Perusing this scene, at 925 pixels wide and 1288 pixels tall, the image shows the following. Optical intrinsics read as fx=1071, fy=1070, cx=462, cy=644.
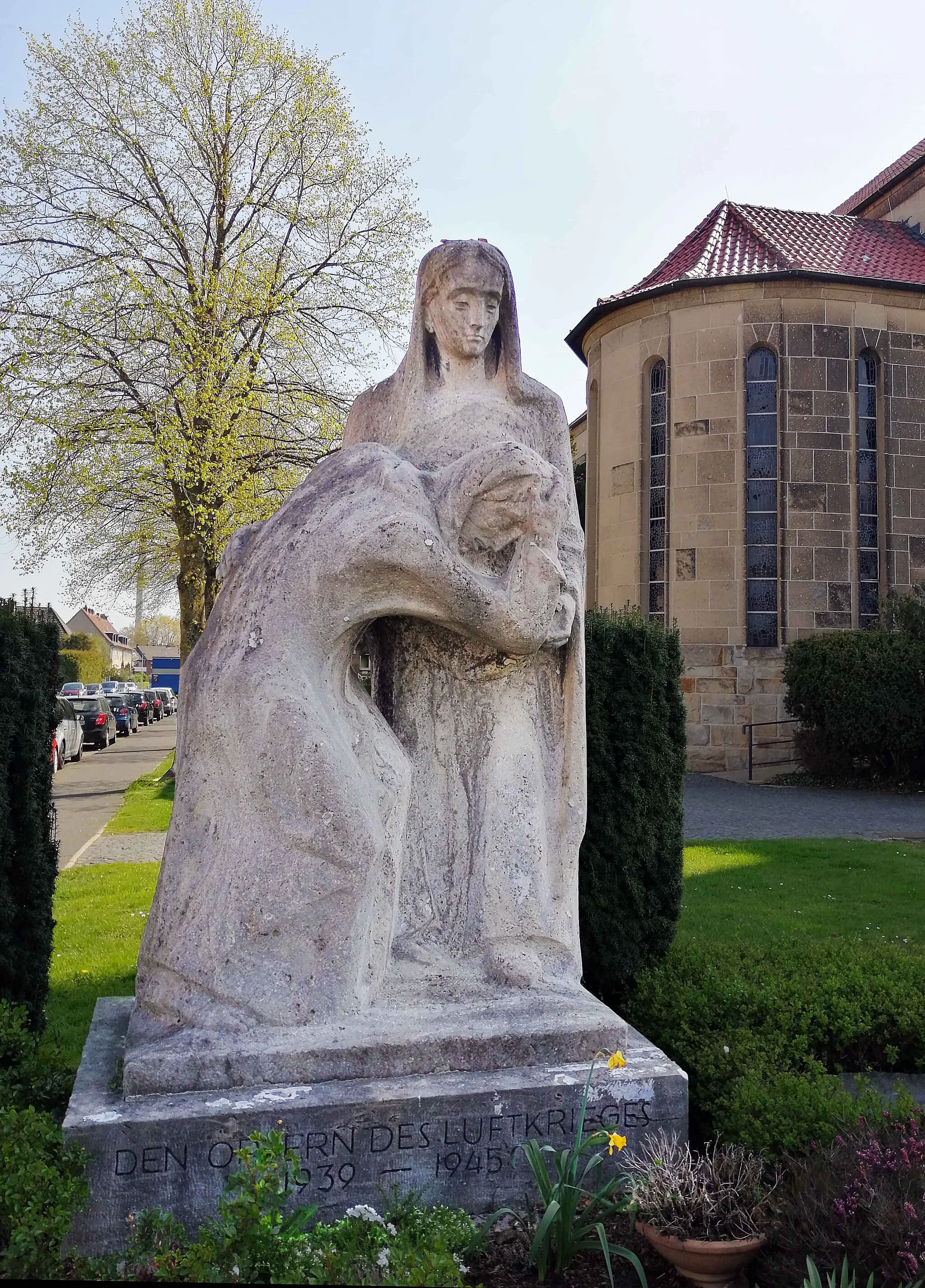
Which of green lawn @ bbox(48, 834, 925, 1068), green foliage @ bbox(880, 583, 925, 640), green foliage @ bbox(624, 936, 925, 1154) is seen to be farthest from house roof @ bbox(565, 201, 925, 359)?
green foliage @ bbox(624, 936, 925, 1154)

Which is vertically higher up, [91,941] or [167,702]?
[167,702]

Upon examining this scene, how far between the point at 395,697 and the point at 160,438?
13.1m

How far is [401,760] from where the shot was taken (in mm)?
2918

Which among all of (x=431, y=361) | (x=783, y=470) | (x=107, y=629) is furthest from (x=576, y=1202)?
(x=107, y=629)

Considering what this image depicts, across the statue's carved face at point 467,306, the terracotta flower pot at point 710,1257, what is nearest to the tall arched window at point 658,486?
the statue's carved face at point 467,306

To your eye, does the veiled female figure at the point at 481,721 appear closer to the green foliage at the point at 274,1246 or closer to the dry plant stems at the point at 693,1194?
the dry plant stems at the point at 693,1194

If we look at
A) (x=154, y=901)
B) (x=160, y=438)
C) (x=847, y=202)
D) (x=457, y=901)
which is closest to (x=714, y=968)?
(x=457, y=901)

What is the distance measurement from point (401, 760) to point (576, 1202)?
115 centimetres

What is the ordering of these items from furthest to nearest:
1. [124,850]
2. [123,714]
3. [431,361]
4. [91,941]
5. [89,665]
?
[89,665], [123,714], [124,850], [91,941], [431,361]

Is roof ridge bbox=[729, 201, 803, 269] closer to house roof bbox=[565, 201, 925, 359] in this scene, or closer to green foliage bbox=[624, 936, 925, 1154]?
house roof bbox=[565, 201, 925, 359]

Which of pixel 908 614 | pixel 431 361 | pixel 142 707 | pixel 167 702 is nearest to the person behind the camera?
pixel 431 361

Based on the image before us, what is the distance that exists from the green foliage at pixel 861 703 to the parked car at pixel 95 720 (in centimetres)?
1842

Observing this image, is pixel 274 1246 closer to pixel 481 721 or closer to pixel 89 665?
pixel 481 721

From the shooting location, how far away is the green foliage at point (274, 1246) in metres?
2.01
